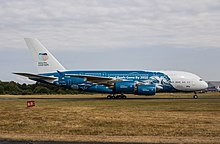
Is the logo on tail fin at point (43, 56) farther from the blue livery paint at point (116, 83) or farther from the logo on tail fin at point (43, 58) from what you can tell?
the blue livery paint at point (116, 83)

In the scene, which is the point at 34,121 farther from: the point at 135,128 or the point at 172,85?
the point at 172,85

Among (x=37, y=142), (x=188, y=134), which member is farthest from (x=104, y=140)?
(x=188, y=134)

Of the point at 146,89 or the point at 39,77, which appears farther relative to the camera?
the point at 39,77

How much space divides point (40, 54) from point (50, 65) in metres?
2.11

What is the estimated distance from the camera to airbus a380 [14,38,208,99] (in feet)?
173

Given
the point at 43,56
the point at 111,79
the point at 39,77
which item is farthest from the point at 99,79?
the point at 43,56

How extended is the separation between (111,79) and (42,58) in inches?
398

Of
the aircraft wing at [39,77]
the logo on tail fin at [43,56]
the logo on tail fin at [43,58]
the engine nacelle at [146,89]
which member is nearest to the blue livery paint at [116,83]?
the engine nacelle at [146,89]

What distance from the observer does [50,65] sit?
55469mm

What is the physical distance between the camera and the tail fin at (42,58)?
55344 millimetres

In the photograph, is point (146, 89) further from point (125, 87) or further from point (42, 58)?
point (42, 58)

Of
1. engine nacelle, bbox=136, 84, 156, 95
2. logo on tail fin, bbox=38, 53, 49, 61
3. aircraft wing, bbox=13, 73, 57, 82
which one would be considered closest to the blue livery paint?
engine nacelle, bbox=136, 84, 156, 95

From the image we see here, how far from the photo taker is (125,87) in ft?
170

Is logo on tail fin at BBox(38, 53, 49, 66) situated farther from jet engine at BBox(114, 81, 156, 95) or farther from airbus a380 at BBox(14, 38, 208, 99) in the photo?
jet engine at BBox(114, 81, 156, 95)
